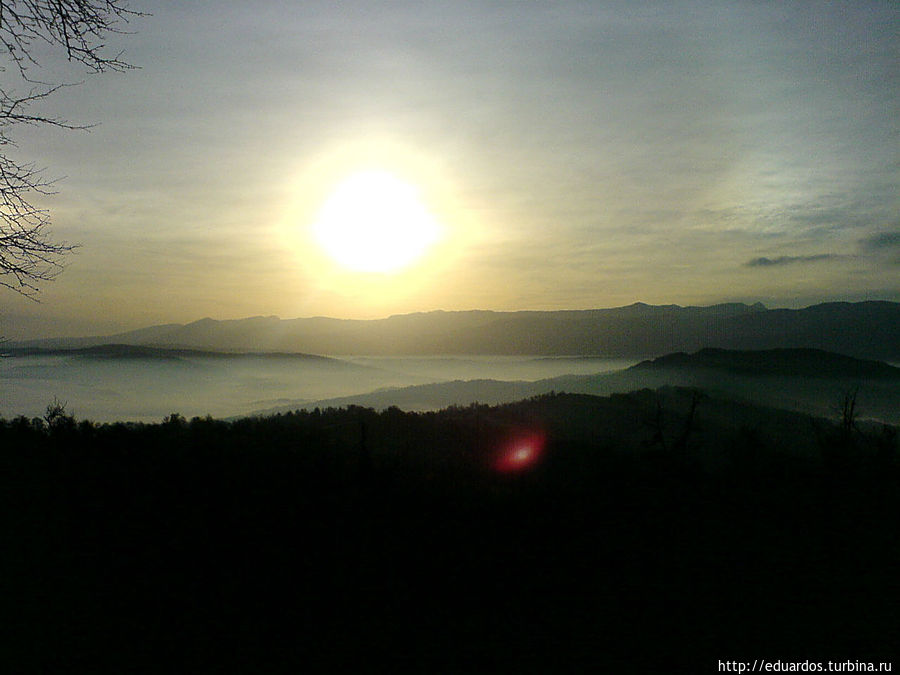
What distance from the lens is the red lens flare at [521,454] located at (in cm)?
1377

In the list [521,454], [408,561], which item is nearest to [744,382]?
[521,454]

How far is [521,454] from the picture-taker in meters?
16.7

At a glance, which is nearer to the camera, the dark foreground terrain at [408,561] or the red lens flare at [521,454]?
the dark foreground terrain at [408,561]

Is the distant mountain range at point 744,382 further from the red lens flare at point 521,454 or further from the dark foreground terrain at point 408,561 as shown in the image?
the dark foreground terrain at point 408,561

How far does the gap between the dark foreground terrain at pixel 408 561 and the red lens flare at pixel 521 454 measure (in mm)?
479

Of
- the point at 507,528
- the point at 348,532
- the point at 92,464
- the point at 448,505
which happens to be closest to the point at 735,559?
the point at 507,528

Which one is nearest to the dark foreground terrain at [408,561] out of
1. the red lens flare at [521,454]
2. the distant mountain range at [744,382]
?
the red lens flare at [521,454]

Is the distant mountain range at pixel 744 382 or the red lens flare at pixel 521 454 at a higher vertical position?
the red lens flare at pixel 521 454

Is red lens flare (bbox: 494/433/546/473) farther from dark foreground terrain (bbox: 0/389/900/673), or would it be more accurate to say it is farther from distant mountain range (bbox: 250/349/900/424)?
distant mountain range (bbox: 250/349/900/424)

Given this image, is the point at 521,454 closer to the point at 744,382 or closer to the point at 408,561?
the point at 408,561

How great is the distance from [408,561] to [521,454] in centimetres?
884

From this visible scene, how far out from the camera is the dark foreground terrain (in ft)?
20.7

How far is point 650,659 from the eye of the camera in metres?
6.45

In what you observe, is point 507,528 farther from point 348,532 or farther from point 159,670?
point 159,670
